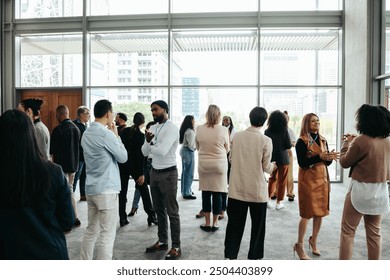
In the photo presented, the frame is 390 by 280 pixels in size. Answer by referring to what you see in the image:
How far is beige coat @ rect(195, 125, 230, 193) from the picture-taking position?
12.0ft

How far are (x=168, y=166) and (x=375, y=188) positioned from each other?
1.74 metres

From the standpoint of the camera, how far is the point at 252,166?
8.52ft

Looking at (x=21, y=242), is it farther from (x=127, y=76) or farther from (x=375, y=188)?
(x=127, y=76)

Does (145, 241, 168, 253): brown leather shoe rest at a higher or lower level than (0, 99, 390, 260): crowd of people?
lower

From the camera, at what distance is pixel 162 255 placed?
10.1 ft

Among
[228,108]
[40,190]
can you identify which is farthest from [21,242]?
[228,108]

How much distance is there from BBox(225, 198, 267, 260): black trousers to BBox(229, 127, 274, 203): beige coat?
7 cm

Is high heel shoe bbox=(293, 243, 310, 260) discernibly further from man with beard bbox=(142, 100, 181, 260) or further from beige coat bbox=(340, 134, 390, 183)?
man with beard bbox=(142, 100, 181, 260)

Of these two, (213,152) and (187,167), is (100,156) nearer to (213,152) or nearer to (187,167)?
(213,152)

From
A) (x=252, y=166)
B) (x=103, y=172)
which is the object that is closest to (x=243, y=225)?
(x=252, y=166)

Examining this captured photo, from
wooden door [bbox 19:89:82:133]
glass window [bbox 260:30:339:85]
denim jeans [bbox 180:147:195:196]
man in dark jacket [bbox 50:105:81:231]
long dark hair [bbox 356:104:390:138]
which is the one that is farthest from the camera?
wooden door [bbox 19:89:82:133]

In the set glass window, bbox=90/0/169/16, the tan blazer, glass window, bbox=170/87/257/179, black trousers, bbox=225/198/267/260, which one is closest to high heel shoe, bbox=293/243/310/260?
the tan blazer

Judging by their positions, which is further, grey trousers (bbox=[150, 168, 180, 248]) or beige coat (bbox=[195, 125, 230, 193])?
beige coat (bbox=[195, 125, 230, 193])

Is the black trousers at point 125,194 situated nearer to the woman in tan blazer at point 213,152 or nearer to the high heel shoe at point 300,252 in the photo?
the woman in tan blazer at point 213,152
